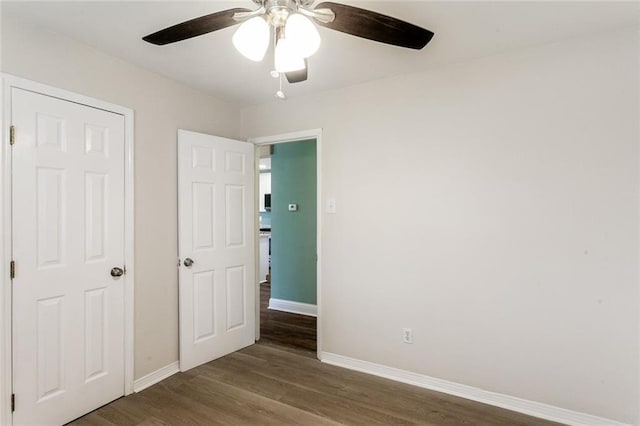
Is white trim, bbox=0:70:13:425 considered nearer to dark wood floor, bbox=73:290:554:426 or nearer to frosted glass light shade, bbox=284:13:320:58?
dark wood floor, bbox=73:290:554:426

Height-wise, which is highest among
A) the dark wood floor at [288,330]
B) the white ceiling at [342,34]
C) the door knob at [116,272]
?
the white ceiling at [342,34]

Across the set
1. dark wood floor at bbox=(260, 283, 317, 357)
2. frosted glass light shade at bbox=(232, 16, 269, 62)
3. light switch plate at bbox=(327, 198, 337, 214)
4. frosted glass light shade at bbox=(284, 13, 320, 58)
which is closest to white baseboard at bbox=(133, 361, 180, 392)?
dark wood floor at bbox=(260, 283, 317, 357)

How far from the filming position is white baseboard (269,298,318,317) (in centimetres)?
424

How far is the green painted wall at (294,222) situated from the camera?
13.9 feet

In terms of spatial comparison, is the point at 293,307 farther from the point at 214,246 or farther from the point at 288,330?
the point at 214,246

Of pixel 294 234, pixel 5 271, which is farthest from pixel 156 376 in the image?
pixel 294 234

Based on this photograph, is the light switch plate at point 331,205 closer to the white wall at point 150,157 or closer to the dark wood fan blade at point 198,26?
the white wall at point 150,157

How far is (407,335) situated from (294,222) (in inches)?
88.1

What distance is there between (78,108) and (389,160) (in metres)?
2.20

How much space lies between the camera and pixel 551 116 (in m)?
2.08

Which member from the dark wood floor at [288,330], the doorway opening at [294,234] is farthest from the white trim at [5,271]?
the doorway opening at [294,234]

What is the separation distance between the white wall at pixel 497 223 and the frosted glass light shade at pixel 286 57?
1343 millimetres

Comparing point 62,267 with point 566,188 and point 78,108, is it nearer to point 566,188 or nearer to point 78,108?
point 78,108

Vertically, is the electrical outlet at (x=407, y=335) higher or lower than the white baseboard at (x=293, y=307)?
higher
